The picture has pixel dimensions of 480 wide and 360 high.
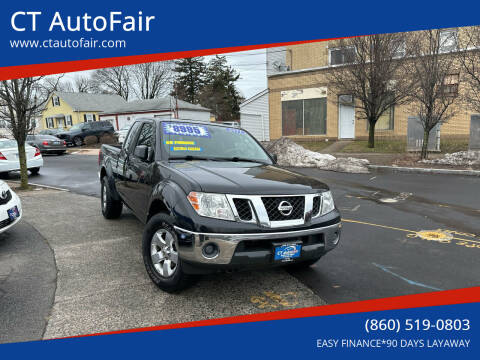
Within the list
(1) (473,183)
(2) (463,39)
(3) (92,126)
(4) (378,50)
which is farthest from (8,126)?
(3) (92,126)

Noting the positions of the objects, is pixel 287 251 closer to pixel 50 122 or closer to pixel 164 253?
pixel 164 253

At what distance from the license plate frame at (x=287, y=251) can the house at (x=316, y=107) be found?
1802 centimetres

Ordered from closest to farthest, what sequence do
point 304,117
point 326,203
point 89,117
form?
point 326,203, point 304,117, point 89,117

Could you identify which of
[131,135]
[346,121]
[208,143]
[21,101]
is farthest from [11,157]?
[346,121]

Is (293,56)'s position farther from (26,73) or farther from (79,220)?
(79,220)

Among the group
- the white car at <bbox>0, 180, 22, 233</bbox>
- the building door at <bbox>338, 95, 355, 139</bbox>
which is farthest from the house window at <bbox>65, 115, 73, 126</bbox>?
the white car at <bbox>0, 180, 22, 233</bbox>

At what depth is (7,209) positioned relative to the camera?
489cm

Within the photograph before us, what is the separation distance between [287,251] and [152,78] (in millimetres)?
62263

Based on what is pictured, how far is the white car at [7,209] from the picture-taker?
4.82 meters

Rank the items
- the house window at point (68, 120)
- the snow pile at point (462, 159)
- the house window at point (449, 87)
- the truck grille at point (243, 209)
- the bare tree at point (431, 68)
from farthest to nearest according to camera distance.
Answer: the house window at point (68, 120)
the house window at point (449, 87)
the bare tree at point (431, 68)
the snow pile at point (462, 159)
the truck grille at point (243, 209)

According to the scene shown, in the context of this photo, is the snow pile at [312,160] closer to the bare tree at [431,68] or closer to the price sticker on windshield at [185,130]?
the bare tree at [431,68]

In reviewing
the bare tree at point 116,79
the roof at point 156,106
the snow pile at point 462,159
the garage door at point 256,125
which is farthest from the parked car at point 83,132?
the bare tree at point 116,79

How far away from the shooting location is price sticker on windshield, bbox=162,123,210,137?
448 centimetres

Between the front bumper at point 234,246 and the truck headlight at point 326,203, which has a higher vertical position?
the truck headlight at point 326,203
